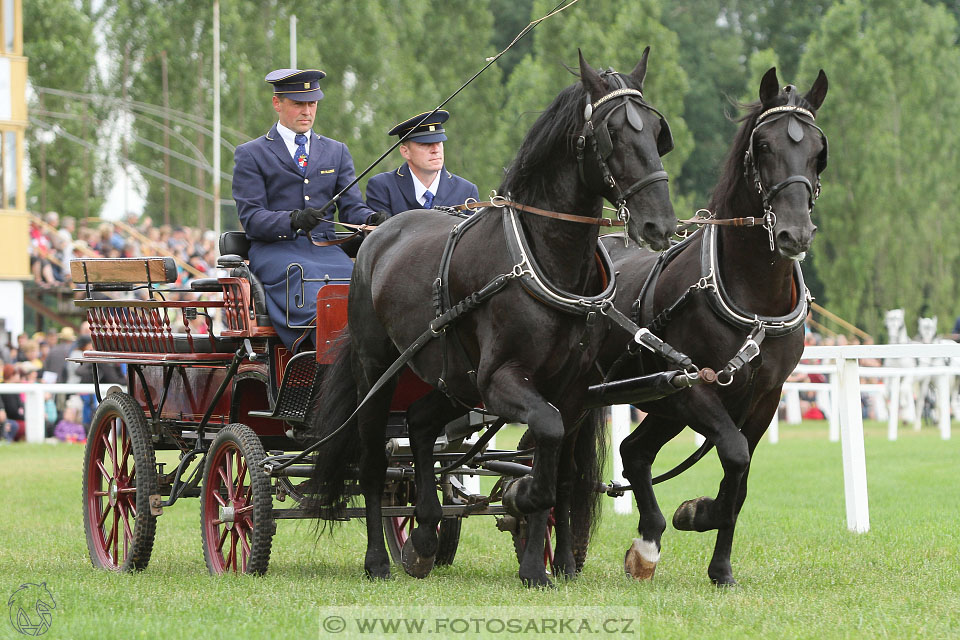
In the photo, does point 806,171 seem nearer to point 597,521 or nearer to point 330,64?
point 597,521

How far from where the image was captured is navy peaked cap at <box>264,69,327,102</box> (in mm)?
7562

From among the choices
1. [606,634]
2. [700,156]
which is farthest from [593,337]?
[700,156]

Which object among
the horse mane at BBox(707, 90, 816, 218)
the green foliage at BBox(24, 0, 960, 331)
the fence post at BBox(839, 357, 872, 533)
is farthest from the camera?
the green foliage at BBox(24, 0, 960, 331)

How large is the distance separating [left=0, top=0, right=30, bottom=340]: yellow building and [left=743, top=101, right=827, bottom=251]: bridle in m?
20.1

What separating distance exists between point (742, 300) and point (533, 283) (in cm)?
103

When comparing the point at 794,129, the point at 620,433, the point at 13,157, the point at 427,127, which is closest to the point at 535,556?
the point at 794,129

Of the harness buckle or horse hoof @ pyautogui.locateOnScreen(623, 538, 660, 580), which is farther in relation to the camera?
horse hoof @ pyautogui.locateOnScreen(623, 538, 660, 580)

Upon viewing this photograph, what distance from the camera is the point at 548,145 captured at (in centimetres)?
599

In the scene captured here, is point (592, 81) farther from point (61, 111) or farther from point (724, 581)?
point (61, 111)

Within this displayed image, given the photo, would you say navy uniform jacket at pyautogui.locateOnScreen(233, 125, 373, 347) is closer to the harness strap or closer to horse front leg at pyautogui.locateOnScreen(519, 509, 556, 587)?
the harness strap

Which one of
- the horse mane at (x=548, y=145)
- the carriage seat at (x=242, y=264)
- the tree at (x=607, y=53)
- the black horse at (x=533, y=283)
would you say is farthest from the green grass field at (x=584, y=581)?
the tree at (x=607, y=53)

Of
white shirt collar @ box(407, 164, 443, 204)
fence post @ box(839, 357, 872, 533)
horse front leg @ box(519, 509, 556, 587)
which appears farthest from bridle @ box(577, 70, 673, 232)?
fence post @ box(839, 357, 872, 533)

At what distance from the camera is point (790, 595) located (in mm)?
5840

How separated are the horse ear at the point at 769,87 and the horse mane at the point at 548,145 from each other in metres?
0.68
